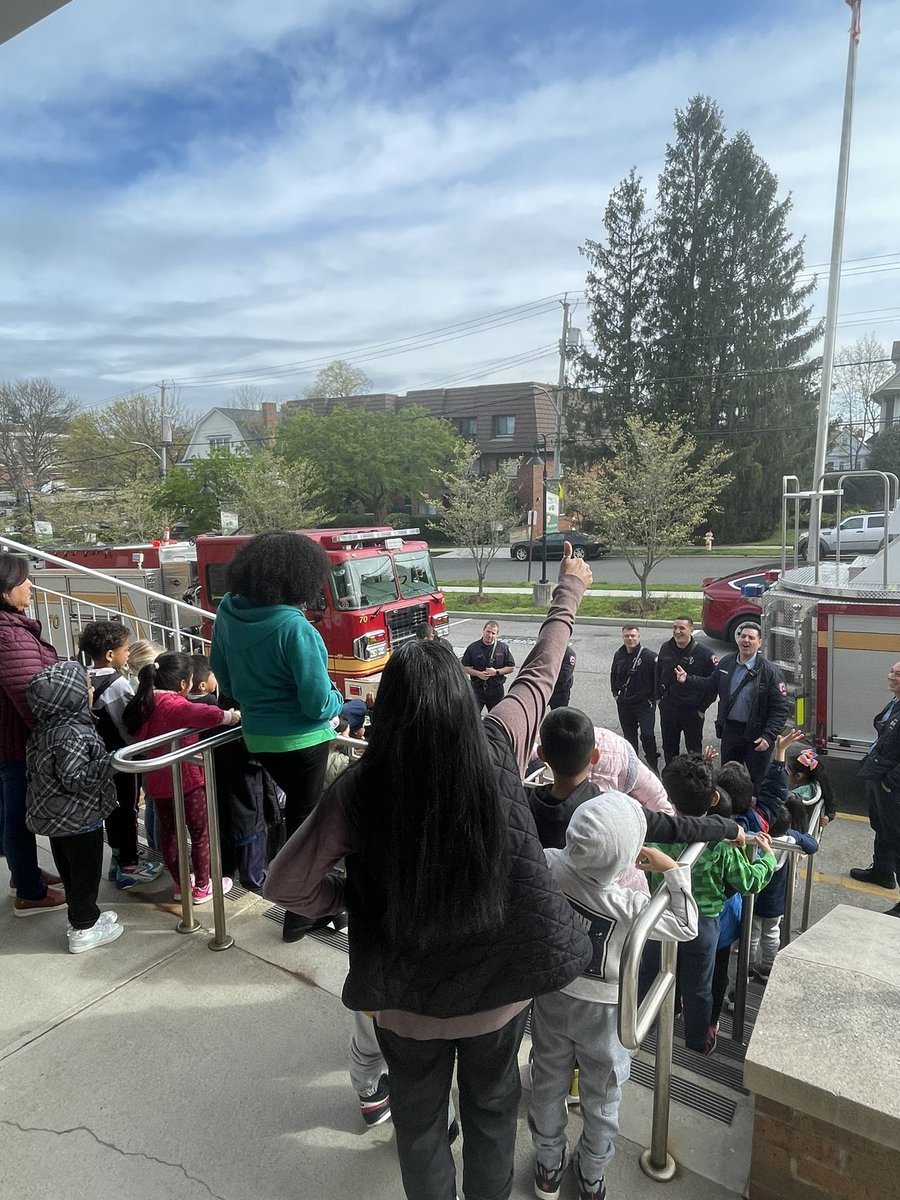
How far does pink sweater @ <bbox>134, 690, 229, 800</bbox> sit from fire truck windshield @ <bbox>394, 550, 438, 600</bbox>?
617 cm

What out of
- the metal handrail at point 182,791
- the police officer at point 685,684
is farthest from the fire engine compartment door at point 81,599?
the metal handrail at point 182,791

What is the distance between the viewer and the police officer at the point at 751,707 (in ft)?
20.3

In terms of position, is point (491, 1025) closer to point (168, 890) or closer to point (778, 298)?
point (168, 890)

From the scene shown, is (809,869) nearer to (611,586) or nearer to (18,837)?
(18,837)

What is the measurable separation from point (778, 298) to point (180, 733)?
4095cm

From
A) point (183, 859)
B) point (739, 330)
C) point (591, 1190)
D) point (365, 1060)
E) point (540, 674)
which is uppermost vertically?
point (739, 330)

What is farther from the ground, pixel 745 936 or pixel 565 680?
pixel 565 680

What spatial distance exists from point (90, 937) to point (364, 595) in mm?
6184

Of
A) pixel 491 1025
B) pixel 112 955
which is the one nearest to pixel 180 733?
pixel 112 955

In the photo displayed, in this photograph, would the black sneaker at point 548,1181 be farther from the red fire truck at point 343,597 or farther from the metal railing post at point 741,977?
the red fire truck at point 343,597

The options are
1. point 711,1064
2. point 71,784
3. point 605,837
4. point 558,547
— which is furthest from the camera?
point 558,547

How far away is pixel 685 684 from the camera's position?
23.5ft

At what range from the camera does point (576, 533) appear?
35688 mm

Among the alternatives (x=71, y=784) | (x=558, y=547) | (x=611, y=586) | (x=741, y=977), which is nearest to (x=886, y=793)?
(x=741, y=977)
